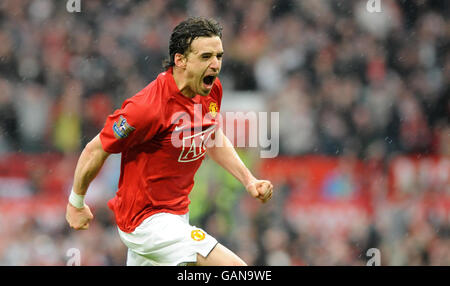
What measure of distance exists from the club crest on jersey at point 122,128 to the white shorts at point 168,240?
1.85 feet

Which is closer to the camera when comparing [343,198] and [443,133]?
[343,198]

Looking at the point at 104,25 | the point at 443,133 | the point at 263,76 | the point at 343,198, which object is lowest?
the point at 343,198

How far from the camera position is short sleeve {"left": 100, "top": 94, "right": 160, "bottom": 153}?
4.12 m

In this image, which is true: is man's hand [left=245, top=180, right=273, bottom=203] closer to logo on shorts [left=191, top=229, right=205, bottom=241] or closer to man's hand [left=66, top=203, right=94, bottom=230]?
logo on shorts [left=191, top=229, right=205, bottom=241]

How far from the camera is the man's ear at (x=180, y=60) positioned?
439 cm

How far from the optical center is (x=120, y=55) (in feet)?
31.8

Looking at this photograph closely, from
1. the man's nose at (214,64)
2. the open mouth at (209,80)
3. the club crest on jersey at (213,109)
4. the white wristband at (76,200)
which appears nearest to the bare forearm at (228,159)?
the club crest on jersey at (213,109)

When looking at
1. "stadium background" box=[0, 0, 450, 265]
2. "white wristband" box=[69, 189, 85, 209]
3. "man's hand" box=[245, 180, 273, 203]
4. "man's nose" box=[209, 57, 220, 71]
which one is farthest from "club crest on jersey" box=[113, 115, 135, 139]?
"stadium background" box=[0, 0, 450, 265]

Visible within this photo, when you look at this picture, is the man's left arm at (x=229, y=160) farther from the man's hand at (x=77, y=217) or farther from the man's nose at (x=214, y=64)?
the man's hand at (x=77, y=217)

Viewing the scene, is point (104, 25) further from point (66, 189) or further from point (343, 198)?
point (343, 198)

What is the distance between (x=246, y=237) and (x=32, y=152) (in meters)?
2.82

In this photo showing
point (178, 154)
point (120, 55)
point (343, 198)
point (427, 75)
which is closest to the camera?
point (178, 154)

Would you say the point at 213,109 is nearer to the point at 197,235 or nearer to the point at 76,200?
the point at 197,235

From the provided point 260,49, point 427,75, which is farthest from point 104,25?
point 427,75
